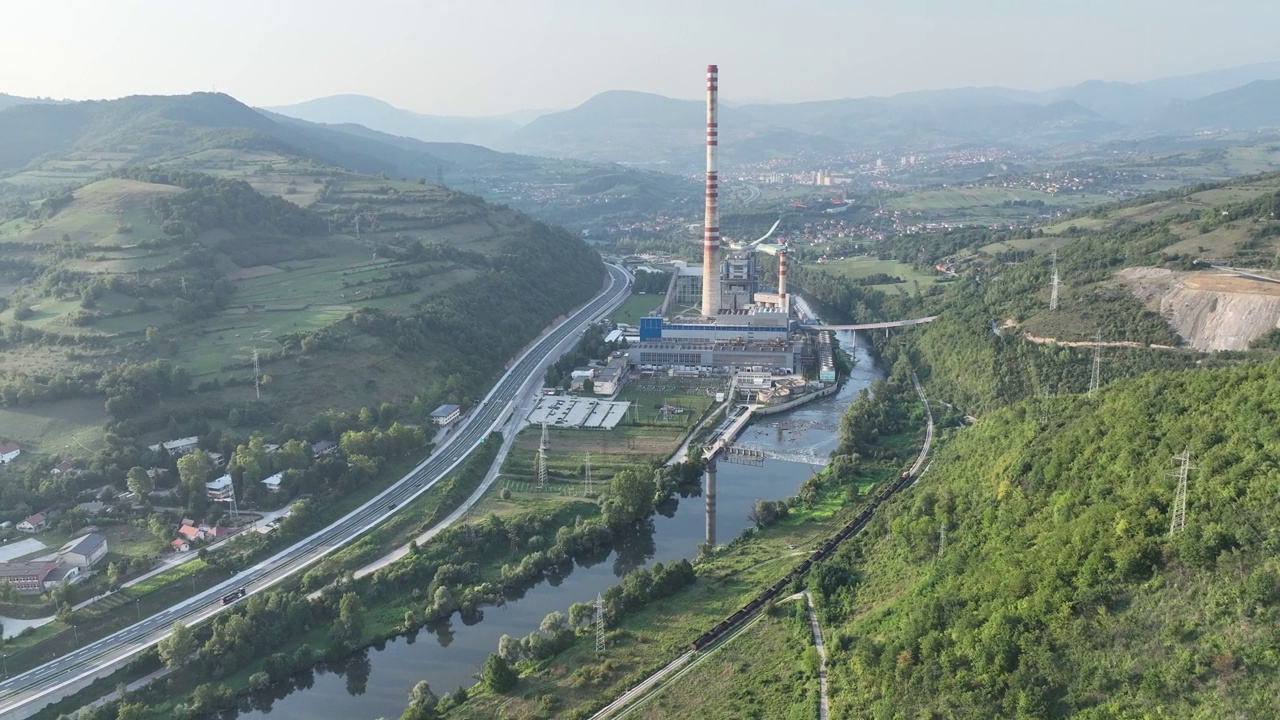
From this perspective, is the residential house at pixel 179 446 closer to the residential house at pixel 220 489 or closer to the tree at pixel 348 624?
the residential house at pixel 220 489

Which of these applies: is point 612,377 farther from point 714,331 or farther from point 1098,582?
point 1098,582

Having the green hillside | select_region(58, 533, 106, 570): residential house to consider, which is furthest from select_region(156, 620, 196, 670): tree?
the green hillside

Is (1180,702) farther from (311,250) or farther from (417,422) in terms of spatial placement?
(311,250)

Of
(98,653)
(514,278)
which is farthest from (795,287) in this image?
(98,653)

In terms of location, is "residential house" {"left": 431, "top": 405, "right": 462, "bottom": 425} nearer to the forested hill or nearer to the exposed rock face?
the forested hill

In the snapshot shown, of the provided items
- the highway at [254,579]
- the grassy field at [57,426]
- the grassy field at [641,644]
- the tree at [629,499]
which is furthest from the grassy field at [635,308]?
the grassy field at [641,644]

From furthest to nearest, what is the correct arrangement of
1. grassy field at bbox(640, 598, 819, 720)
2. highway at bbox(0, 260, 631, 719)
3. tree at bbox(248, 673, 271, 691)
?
tree at bbox(248, 673, 271, 691), highway at bbox(0, 260, 631, 719), grassy field at bbox(640, 598, 819, 720)
